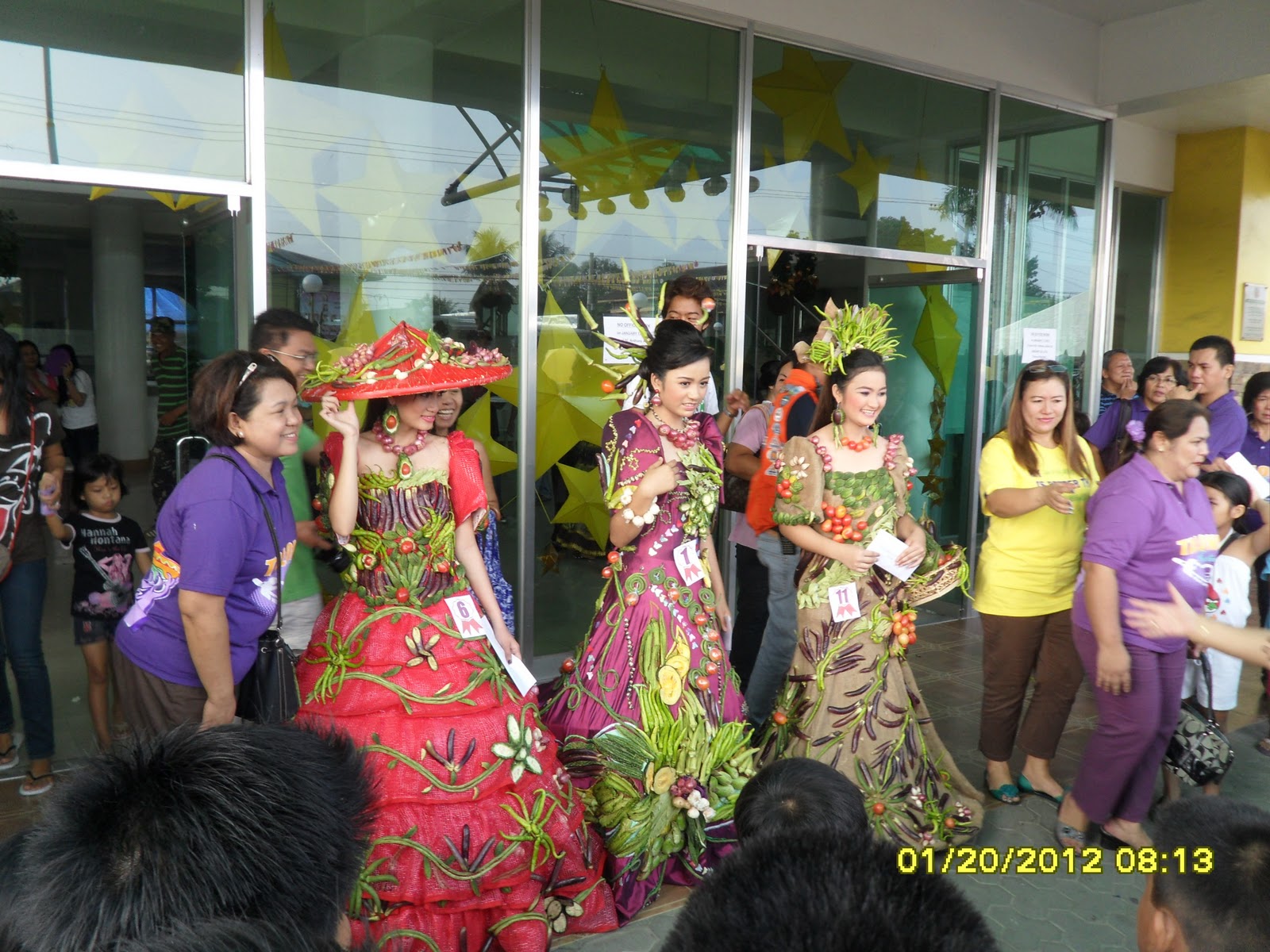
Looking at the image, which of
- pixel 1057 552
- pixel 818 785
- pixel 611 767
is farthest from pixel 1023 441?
pixel 818 785

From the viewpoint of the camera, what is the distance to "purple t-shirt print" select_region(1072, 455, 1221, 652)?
2.95m

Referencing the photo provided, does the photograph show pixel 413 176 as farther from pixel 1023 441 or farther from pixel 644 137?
pixel 1023 441

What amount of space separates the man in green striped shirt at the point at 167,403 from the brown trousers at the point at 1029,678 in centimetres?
315

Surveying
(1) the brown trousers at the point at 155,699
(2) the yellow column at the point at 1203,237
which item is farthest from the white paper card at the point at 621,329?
(2) the yellow column at the point at 1203,237

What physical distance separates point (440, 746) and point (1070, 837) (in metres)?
2.14

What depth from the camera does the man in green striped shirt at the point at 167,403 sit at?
3799mm

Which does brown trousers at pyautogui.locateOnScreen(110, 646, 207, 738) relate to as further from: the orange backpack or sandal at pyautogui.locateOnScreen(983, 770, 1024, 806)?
sandal at pyautogui.locateOnScreen(983, 770, 1024, 806)

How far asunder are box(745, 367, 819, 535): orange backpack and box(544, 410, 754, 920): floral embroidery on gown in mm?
352

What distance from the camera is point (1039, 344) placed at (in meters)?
6.55

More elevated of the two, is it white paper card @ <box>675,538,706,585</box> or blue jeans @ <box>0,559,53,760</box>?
white paper card @ <box>675,538,706,585</box>

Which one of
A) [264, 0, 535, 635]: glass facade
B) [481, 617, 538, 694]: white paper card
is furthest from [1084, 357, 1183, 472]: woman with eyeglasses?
[481, 617, 538, 694]: white paper card

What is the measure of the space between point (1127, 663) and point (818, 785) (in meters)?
1.77

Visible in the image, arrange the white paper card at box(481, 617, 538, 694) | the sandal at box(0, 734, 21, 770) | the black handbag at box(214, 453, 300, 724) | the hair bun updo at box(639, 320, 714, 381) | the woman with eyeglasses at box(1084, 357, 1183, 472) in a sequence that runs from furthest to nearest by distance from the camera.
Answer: the woman with eyeglasses at box(1084, 357, 1183, 472) → the sandal at box(0, 734, 21, 770) → the hair bun updo at box(639, 320, 714, 381) → the white paper card at box(481, 617, 538, 694) → the black handbag at box(214, 453, 300, 724)

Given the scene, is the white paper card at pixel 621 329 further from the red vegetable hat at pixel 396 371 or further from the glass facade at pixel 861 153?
the red vegetable hat at pixel 396 371
